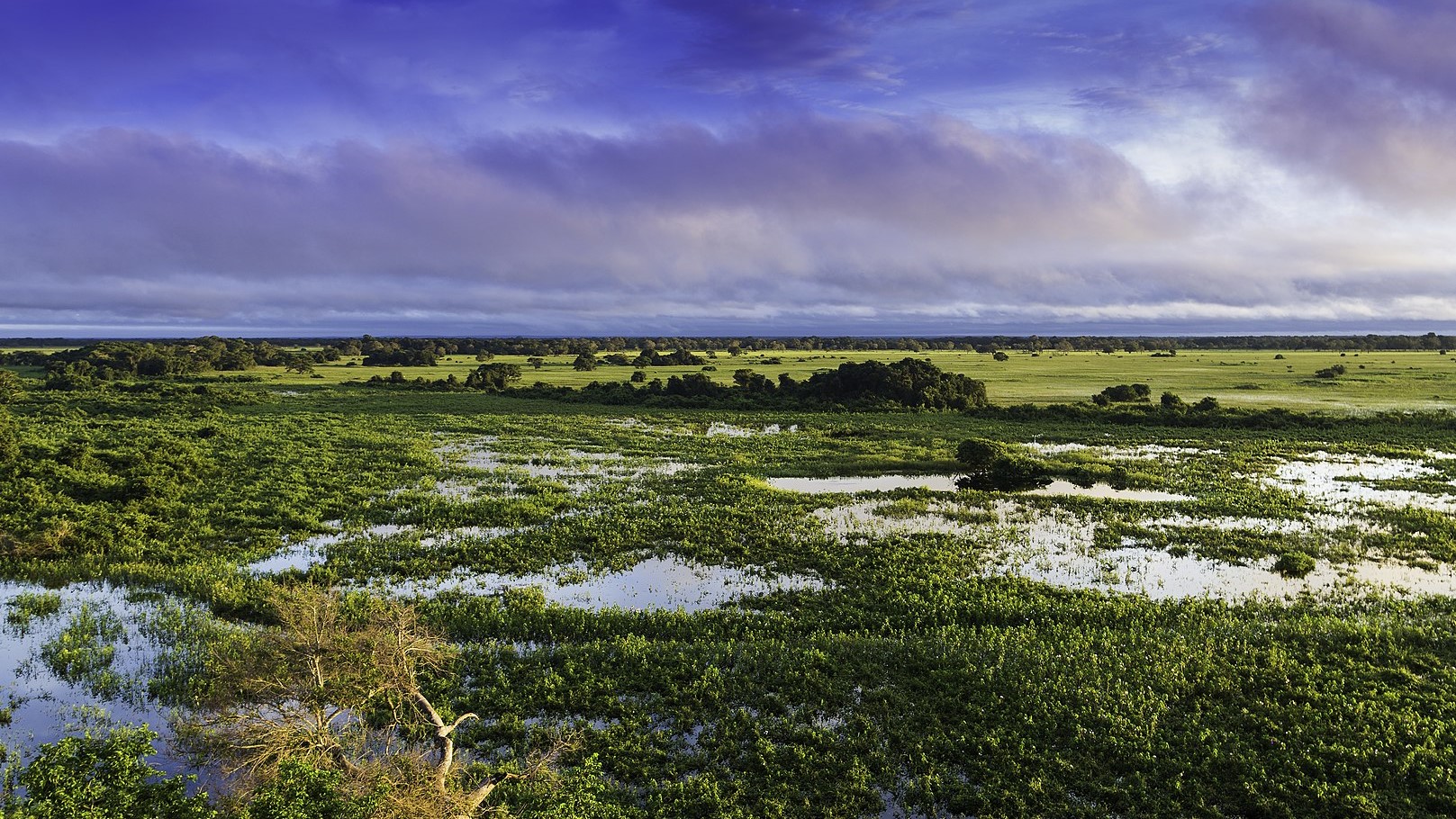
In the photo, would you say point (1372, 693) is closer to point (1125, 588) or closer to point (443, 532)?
point (1125, 588)

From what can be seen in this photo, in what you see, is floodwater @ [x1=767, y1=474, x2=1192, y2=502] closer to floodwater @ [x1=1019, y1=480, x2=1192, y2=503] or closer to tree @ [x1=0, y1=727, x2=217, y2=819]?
floodwater @ [x1=1019, y1=480, x2=1192, y2=503]

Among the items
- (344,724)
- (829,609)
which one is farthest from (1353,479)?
(344,724)

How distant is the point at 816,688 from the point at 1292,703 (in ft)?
27.6

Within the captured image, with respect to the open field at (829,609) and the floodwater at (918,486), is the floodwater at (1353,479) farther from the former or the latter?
the floodwater at (918,486)

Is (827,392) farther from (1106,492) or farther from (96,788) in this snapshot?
(96,788)

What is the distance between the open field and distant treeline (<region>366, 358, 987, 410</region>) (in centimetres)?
2410

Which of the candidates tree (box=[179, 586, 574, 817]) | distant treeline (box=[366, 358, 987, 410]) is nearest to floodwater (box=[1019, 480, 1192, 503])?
tree (box=[179, 586, 574, 817])

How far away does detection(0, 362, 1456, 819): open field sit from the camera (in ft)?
37.9

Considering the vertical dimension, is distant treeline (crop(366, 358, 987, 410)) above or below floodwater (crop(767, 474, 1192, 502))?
above

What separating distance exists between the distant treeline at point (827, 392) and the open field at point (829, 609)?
24101 mm

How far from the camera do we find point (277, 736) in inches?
358

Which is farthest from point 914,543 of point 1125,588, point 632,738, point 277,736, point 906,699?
point 277,736

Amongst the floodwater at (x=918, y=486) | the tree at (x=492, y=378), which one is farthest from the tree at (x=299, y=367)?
the floodwater at (x=918, y=486)

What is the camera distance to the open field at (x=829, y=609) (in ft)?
37.9
